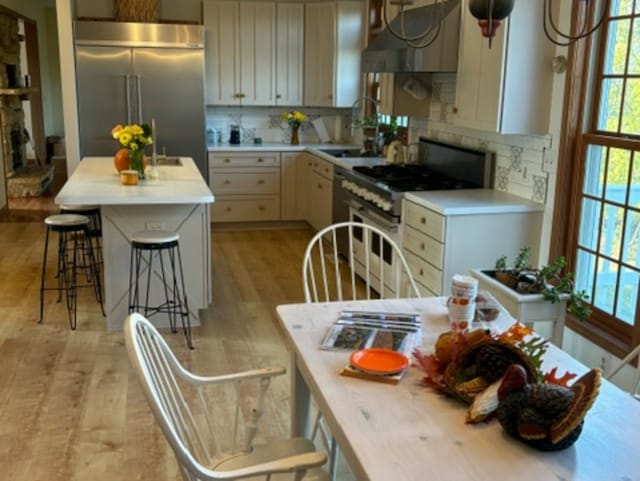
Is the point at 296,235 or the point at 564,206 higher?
the point at 564,206

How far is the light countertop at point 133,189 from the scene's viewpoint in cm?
366

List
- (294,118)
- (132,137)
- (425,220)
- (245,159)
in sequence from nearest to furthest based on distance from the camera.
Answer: (425,220) → (132,137) → (245,159) → (294,118)

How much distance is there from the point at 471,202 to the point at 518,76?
0.74m

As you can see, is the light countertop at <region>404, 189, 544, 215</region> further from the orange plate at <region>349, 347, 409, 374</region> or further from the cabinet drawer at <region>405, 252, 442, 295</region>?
the orange plate at <region>349, 347, 409, 374</region>

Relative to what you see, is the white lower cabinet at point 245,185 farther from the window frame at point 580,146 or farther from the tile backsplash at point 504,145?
the window frame at point 580,146

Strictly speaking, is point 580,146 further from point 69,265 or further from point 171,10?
point 171,10

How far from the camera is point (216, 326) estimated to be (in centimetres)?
412

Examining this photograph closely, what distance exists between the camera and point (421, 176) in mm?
4707

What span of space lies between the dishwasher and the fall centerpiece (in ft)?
11.6

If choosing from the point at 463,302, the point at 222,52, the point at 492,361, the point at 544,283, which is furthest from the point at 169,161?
the point at 492,361

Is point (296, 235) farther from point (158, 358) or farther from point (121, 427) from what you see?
point (158, 358)

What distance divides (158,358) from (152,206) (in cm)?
223

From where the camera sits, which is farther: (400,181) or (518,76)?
(400,181)

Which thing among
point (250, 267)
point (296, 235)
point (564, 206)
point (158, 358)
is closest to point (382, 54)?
point (564, 206)
